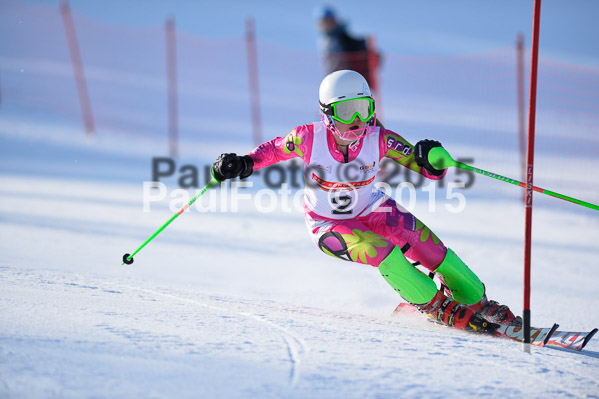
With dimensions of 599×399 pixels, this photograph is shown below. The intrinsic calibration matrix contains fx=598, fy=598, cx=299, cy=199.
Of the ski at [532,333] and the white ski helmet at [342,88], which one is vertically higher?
the white ski helmet at [342,88]

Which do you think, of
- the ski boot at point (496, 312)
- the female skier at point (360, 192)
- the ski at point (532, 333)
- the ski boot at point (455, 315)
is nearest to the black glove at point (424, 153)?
the female skier at point (360, 192)

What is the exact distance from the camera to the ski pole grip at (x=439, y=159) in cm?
341

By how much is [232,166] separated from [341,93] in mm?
770

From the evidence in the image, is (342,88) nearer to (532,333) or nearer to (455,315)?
(455,315)

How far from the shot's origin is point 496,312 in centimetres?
355

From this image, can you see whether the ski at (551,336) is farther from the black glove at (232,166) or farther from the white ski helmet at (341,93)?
the black glove at (232,166)

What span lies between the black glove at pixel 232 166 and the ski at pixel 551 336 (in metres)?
1.72

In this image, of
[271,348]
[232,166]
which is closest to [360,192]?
[232,166]

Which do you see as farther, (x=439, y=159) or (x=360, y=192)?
(x=360, y=192)

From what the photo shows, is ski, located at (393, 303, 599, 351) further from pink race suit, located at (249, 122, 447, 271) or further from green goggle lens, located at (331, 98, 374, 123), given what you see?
green goggle lens, located at (331, 98, 374, 123)

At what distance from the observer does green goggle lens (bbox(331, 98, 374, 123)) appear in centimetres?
339

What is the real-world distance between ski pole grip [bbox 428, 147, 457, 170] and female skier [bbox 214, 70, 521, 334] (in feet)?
0.12

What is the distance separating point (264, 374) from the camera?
8.04ft

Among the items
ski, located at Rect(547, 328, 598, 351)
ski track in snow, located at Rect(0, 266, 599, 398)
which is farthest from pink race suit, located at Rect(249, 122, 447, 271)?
ski, located at Rect(547, 328, 598, 351)
